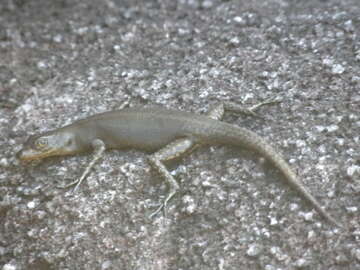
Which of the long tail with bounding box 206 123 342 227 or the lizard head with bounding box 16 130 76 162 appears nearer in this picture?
the long tail with bounding box 206 123 342 227

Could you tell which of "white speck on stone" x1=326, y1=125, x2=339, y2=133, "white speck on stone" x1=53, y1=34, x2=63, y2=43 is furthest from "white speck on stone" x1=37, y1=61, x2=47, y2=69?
"white speck on stone" x1=326, y1=125, x2=339, y2=133

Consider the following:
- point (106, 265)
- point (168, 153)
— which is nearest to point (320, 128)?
point (168, 153)

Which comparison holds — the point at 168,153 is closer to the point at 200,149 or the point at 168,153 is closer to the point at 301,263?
the point at 200,149

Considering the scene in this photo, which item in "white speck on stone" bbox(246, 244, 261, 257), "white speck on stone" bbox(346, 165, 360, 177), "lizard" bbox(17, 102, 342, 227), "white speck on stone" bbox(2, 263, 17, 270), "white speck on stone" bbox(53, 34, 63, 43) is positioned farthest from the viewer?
"white speck on stone" bbox(53, 34, 63, 43)

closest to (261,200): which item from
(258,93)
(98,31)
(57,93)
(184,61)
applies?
(258,93)

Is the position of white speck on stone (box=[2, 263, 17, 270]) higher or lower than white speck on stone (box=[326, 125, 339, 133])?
lower

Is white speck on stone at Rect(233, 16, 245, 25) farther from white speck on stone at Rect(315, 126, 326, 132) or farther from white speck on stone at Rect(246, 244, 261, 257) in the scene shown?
white speck on stone at Rect(246, 244, 261, 257)

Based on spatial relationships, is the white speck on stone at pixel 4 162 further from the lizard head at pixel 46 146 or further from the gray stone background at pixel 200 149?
the lizard head at pixel 46 146

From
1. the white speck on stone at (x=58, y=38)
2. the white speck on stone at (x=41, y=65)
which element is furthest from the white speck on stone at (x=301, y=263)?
the white speck on stone at (x=58, y=38)
